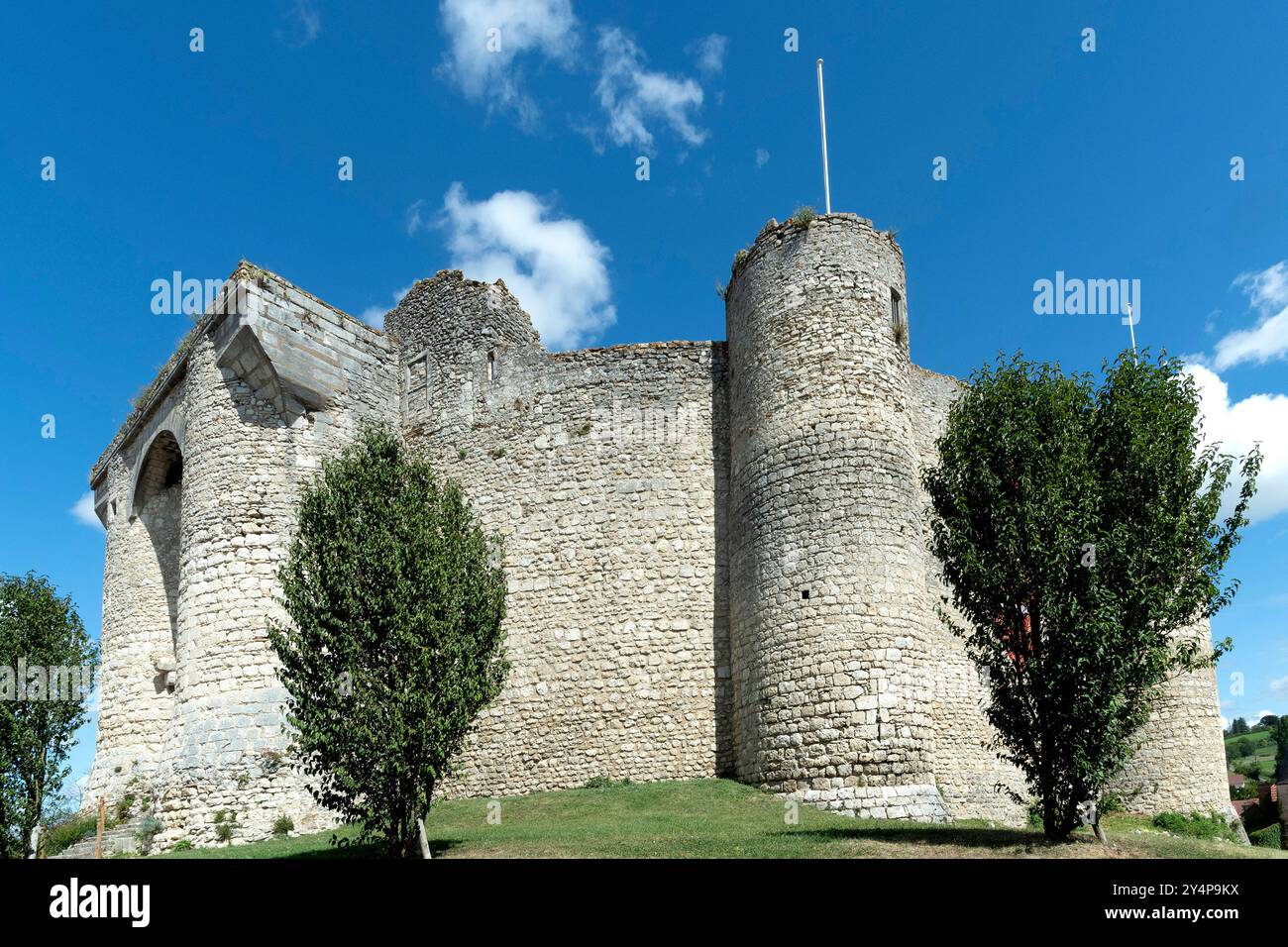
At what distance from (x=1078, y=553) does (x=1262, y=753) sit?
119m

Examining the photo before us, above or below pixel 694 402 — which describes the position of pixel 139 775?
below

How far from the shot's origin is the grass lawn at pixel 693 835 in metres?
12.5

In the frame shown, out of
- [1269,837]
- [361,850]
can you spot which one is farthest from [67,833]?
[1269,837]

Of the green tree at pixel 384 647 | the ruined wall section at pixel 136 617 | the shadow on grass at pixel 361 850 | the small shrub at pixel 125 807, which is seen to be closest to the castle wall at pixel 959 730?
the green tree at pixel 384 647

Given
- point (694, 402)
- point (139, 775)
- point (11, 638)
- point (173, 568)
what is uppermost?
point (694, 402)

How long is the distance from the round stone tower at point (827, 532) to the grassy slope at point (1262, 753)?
285 feet

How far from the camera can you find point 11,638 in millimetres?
23641

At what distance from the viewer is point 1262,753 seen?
362 feet

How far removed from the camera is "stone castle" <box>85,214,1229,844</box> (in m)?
18.0

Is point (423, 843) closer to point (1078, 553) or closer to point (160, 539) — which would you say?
point (1078, 553)

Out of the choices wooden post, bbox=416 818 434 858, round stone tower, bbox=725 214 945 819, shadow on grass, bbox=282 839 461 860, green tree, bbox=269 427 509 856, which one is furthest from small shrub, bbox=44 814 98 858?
round stone tower, bbox=725 214 945 819
